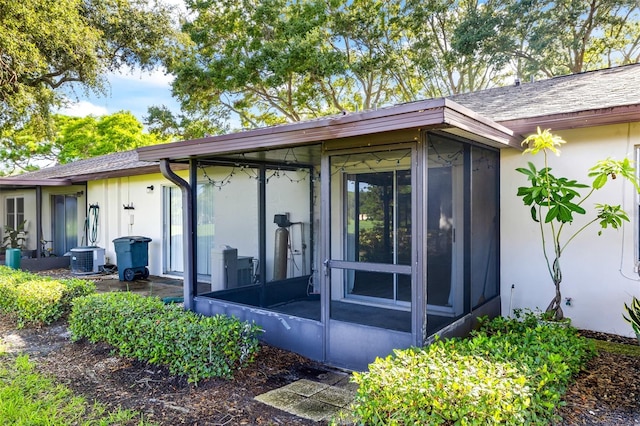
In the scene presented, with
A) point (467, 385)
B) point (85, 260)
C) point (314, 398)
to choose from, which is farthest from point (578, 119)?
point (85, 260)

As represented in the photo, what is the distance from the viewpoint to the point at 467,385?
105 inches

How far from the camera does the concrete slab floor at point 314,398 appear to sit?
3428 mm

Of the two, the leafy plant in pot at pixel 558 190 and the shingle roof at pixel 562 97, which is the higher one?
the shingle roof at pixel 562 97

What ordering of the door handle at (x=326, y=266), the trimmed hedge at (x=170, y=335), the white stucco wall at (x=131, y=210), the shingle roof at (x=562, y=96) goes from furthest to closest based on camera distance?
the white stucco wall at (x=131, y=210), the shingle roof at (x=562, y=96), the door handle at (x=326, y=266), the trimmed hedge at (x=170, y=335)

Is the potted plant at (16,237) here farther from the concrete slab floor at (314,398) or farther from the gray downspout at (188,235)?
the concrete slab floor at (314,398)

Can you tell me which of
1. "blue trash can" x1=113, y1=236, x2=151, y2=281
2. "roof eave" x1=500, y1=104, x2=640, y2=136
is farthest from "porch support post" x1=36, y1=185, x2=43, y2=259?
"roof eave" x1=500, y1=104, x2=640, y2=136

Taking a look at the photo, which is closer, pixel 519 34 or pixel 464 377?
pixel 464 377

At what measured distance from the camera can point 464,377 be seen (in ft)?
9.12

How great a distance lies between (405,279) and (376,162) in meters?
1.22

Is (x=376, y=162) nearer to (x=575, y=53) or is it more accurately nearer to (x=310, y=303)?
(x=310, y=303)

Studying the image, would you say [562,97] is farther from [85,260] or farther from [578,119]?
[85,260]

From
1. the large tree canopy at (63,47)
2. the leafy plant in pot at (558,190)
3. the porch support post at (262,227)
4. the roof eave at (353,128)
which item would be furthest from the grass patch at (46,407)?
the large tree canopy at (63,47)

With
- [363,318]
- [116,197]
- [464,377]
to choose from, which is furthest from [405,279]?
[116,197]

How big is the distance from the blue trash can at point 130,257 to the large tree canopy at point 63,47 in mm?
4626
